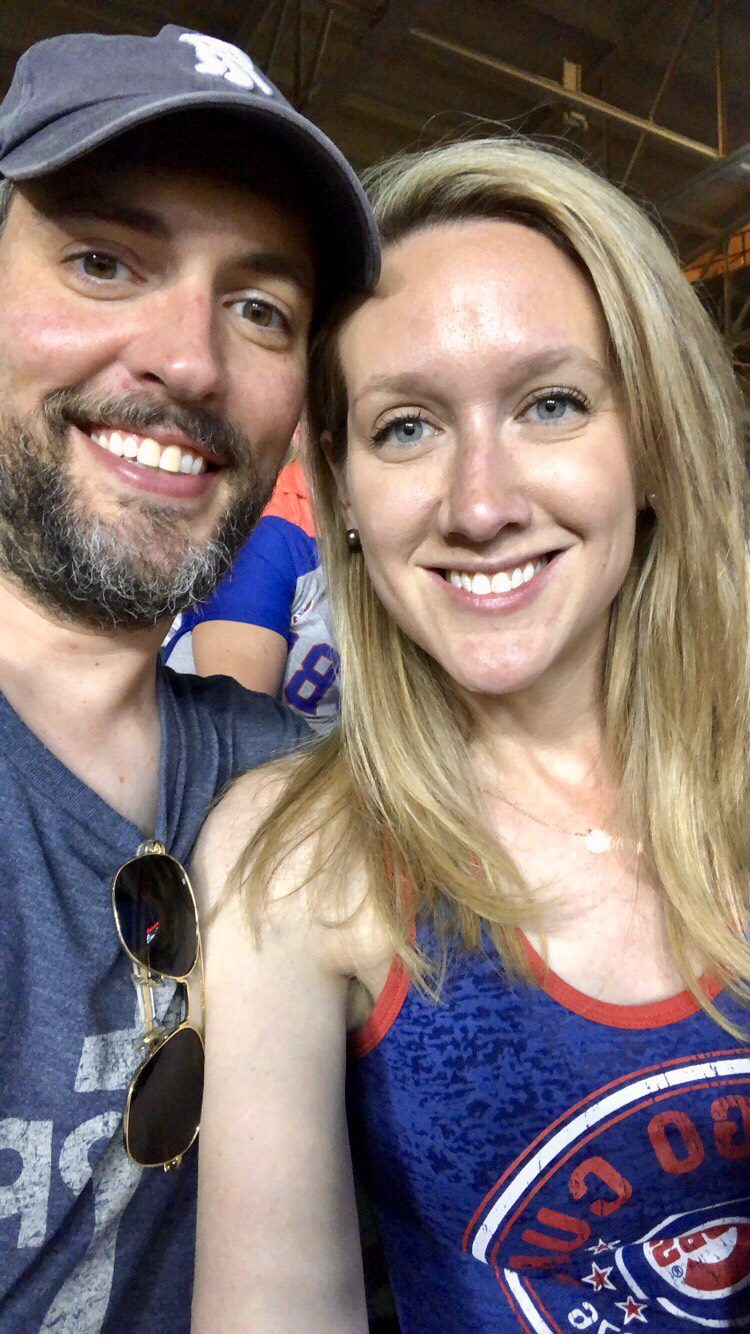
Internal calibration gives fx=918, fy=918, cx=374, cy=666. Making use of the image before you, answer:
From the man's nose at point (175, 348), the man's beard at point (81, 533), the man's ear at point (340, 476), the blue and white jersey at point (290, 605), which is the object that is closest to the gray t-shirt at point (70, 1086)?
the man's beard at point (81, 533)

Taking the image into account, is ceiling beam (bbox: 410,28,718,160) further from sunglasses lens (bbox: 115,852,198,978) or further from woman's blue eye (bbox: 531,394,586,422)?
sunglasses lens (bbox: 115,852,198,978)

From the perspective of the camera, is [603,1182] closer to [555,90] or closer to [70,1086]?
[70,1086]

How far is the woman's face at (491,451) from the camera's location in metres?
0.98

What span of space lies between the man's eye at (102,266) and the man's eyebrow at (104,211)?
36 mm

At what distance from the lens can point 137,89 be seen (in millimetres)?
924

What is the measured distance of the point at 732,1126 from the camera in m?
0.92

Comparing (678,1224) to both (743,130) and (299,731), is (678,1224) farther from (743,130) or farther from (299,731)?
(743,130)

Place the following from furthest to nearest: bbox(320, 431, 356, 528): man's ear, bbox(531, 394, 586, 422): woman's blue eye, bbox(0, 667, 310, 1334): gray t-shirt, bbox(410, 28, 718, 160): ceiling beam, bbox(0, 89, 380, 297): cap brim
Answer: bbox(410, 28, 718, 160): ceiling beam, bbox(320, 431, 356, 528): man's ear, bbox(531, 394, 586, 422): woman's blue eye, bbox(0, 89, 380, 297): cap brim, bbox(0, 667, 310, 1334): gray t-shirt

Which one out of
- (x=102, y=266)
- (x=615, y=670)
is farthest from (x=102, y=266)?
(x=615, y=670)

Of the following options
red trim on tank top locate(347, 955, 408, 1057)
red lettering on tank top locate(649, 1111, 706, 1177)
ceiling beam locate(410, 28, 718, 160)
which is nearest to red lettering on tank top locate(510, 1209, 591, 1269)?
red lettering on tank top locate(649, 1111, 706, 1177)

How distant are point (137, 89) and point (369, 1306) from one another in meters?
1.53

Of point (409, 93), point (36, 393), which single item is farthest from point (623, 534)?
point (409, 93)

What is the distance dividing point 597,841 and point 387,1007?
0.33 m

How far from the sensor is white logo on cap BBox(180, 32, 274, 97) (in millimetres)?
961
